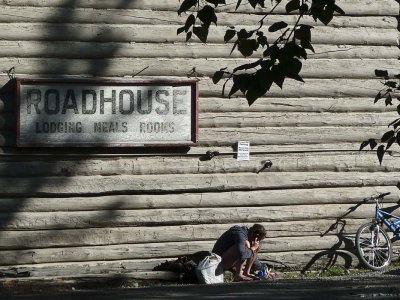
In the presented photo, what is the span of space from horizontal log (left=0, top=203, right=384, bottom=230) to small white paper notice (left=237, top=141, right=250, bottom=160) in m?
0.70

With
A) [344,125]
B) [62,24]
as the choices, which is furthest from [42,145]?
[344,125]

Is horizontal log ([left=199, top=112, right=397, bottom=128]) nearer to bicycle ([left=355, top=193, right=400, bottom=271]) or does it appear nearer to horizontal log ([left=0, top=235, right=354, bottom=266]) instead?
bicycle ([left=355, top=193, right=400, bottom=271])

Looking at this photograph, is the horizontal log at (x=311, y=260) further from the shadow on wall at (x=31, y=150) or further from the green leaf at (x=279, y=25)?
the green leaf at (x=279, y=25)

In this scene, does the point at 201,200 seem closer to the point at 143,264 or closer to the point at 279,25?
the point at 143,264

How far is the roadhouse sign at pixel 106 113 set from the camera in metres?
Result: 12.0

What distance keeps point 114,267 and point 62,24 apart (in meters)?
3.21

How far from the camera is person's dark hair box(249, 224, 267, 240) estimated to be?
40.5ft

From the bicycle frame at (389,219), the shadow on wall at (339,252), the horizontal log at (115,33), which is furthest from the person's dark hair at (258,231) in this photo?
the horizontal log at (115,33)

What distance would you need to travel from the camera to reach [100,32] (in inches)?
483

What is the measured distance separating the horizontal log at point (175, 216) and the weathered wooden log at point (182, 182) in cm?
27

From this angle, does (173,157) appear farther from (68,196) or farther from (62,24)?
(62,24)

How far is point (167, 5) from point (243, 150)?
7.24 ft

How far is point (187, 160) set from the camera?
12.7m

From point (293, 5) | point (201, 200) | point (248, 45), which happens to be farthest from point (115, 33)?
point (293, 5)
